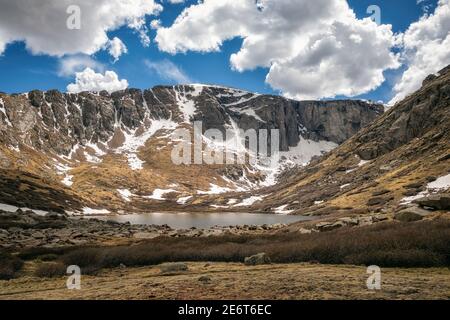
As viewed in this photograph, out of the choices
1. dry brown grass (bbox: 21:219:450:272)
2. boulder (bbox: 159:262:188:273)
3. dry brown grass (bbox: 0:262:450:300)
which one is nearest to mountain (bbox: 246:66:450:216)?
dry brown grass (bbox: 21:219:450:272)

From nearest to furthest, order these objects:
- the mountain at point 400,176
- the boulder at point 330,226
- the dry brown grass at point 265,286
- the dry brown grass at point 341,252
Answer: the dry brown grass at point 265,286, the dry brown grass at point 341,252, the boulder at point 330,226, the mountain at point 400,176

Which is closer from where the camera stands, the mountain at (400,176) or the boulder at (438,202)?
the boulder at (438,202)

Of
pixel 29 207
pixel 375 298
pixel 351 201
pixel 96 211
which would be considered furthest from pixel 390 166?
pixel 375 298

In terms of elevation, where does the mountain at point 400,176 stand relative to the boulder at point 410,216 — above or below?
above

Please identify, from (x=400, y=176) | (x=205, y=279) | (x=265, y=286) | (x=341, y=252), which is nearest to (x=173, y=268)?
(x=205, y=279)

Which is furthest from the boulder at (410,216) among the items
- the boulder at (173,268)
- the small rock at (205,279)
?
the small rock at (205,279)

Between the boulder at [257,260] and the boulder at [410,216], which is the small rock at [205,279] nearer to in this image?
the boulder at [257,260]

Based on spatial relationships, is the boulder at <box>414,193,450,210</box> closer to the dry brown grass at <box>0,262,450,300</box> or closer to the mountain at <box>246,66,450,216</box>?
the dry brown grass at <box>0,262,450,300</box>

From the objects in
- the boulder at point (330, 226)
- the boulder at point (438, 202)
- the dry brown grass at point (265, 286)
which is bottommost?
the dry brown grass at point (265, 286)

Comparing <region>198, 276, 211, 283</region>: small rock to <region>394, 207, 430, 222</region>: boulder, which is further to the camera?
<region>394, 207, 430, 222</region>: boulder

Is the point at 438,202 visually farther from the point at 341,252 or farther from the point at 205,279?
the point at 205,279

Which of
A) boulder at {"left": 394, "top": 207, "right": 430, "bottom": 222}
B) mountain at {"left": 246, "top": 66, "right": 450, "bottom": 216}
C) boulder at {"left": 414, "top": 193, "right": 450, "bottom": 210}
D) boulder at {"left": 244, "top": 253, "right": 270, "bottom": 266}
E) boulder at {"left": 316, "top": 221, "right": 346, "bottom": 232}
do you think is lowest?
boulder at {"left": 244, "top": 253, "right": 270, "bottom": 266}
